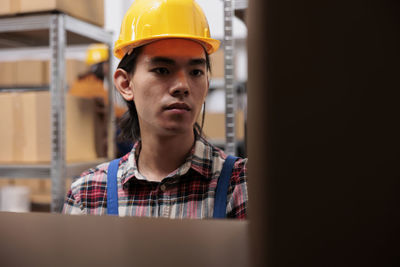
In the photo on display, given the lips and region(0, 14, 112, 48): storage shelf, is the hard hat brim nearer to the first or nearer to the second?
the lips

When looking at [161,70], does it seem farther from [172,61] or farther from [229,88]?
[229,88]

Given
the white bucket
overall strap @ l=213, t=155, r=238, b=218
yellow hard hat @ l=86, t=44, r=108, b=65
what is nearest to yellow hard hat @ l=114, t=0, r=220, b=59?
overall strap @ l=213, t=155, r=238, b=218

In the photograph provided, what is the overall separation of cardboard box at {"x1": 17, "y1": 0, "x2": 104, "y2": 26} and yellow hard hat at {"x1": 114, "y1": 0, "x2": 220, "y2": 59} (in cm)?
115

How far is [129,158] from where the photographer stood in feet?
2.93

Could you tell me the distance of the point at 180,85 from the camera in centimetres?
74

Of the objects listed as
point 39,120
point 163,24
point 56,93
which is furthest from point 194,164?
point 39,120

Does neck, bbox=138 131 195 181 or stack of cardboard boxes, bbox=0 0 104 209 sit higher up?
stack of cardboard boxes, bbox=0 0 104 209

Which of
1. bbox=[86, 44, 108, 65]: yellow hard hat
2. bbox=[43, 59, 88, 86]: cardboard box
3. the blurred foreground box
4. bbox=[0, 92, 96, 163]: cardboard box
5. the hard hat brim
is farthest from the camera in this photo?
bbox=[86, 44, 108, 65]: yellow hard hat

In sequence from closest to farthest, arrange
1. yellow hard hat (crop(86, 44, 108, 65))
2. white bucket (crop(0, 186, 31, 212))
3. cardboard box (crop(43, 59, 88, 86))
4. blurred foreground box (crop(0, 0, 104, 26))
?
blurred foreground box (crop(0, 0, 104, 26)), white bucket (crop(0, 186, 31, 212)), cardboard box (crop(43, 59, 88, 86)), yellow hard hat (crop(86, 44, 108, 65))

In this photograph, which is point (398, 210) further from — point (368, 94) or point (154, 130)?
point (154, 130)

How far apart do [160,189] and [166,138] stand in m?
0.11

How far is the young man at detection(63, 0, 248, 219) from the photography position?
724 millimetres

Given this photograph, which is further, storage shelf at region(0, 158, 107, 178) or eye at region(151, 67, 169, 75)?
storage shelf at region(0, 158, 107, 178)

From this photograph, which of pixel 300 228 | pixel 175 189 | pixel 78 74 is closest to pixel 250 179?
pixel 300 228
